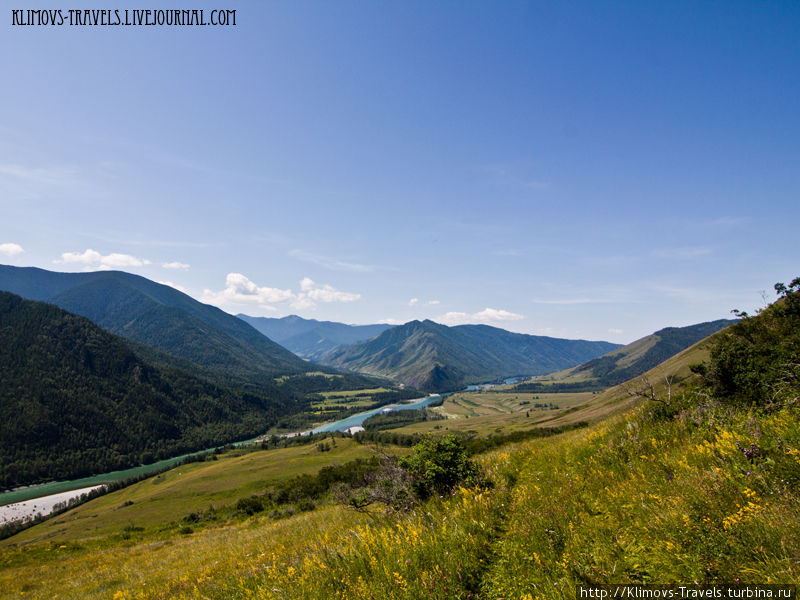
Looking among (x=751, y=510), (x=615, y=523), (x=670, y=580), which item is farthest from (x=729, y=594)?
(x=615, y=523)

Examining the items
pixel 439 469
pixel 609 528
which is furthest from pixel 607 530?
pixel 439 469

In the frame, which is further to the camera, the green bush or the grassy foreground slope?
the green bush

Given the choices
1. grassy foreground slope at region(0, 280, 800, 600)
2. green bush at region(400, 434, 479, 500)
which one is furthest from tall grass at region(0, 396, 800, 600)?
green bush at region(400, 434, 479, 500)

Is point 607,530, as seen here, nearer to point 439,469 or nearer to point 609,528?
point 609,528

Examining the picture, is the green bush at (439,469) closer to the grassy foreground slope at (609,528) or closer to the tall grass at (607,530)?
the grassy foreground slope at (609,528)

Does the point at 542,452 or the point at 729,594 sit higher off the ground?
the point at 729,594

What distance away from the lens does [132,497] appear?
140 metres

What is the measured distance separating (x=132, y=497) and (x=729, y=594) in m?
197

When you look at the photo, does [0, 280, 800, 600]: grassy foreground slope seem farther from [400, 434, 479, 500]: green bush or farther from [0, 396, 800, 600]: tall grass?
[400, 434, 479, 500]: green bush

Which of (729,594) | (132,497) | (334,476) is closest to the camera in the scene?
(729,594)

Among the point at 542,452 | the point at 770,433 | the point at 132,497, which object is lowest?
the point at 132,497

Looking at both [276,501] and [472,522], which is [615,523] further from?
[276,501]

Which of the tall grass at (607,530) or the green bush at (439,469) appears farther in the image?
the green bush at (439,469)

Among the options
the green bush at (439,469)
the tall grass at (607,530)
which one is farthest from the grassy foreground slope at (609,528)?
the green bush at (439,469)
